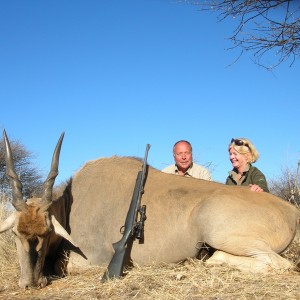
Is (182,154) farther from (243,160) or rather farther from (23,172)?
(23,172)

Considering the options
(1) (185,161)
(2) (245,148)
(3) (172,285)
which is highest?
(2) (245,148)

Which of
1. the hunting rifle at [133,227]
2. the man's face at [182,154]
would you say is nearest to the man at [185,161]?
the man's face at [182,154]

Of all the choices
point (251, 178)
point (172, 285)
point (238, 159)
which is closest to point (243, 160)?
point (238, 159)

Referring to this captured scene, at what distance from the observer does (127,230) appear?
4219 mm

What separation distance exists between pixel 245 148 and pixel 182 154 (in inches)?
35.8

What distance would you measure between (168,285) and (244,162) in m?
2.49

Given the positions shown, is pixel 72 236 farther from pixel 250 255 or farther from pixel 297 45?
pixel 297 45

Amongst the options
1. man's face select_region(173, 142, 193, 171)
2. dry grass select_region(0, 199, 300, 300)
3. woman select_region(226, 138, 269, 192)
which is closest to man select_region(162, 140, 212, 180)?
man's face select_region(173, 142, 193, 171)

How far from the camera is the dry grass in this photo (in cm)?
321

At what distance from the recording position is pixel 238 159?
18.6ft

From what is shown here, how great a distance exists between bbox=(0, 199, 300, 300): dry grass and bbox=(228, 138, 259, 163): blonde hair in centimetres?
178

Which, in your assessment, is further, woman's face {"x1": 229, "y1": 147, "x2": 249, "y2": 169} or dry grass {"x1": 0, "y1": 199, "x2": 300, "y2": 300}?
woman's face {"x1": 229, "y1": 147, "x2": 249, "y2": 169}

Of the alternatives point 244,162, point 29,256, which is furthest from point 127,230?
point 244,162

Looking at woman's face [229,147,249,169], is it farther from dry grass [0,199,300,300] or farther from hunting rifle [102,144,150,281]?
dry grass [0,199,300,300]
